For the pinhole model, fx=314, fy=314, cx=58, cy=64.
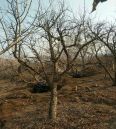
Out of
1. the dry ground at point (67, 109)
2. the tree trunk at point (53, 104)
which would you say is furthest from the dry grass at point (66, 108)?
the tree trunk at point (53, 104)

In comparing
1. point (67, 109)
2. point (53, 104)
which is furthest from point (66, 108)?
point (53, 104)

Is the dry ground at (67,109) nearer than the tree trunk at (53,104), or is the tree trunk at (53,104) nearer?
the dry ground at (67,109)

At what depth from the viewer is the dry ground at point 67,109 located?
16234 mm

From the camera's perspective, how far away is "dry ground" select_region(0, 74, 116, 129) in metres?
16.2

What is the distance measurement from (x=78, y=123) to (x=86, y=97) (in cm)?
641

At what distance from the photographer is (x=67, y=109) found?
1914 cm

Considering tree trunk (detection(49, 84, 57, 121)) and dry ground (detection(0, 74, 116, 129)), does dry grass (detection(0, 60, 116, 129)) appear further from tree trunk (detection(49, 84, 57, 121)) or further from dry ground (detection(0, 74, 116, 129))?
tree trunk (detection(49, 84, 57, 121))

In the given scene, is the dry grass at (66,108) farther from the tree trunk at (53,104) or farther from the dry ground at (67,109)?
the tree trunk at (53,104)

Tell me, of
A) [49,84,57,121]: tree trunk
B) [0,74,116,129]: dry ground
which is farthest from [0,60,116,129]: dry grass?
[49,84,57,121]: tree trunk

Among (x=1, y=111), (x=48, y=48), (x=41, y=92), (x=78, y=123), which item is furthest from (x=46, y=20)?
(x=41, y=92)

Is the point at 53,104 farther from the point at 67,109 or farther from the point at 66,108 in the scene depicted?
the point at 66,108

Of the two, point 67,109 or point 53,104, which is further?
point 67,109

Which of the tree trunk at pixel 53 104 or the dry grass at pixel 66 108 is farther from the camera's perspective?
the tree trunk at pixel 53 104

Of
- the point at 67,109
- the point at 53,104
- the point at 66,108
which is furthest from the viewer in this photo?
the point at 66,108
